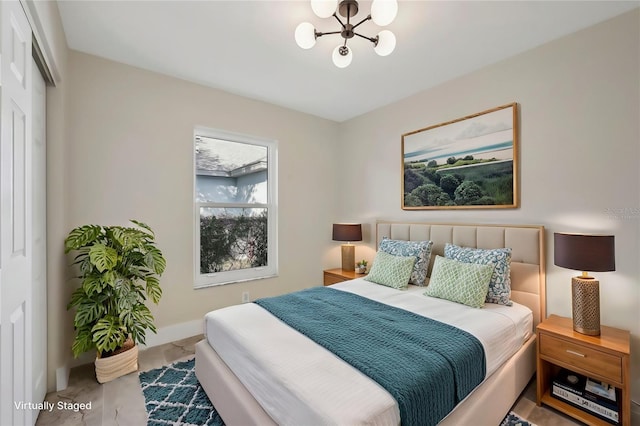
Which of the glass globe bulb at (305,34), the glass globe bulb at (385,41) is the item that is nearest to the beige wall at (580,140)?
the glass globe bulb at (385,41)

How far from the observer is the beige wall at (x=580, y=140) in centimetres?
191

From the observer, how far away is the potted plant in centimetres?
205

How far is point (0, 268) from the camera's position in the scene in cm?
101

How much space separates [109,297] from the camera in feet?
7.08

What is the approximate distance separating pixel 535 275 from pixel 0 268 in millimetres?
3087

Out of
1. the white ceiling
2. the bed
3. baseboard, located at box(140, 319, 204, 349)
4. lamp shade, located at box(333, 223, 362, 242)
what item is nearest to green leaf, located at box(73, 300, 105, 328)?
baseboard, located at box(140, 319, 204, 349)

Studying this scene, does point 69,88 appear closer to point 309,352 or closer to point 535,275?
point 309,352

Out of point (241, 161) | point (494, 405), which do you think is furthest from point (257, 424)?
point (241, 161)

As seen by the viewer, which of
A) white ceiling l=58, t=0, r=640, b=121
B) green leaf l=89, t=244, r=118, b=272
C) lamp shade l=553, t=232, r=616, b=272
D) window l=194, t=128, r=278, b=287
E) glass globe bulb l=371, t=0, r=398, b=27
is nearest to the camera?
A: glass globe bulb l=371, t=0, r=398, b=27

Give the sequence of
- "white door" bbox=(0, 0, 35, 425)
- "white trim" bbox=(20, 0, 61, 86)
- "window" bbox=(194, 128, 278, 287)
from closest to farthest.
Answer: "white door" bbox=(0, 0, 35, 425) → "white trim" bbox=(20, 0, 61, 86) → "window" bbox=(194, 128, 278, 287)

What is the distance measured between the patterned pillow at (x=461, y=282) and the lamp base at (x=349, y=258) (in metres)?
1.36

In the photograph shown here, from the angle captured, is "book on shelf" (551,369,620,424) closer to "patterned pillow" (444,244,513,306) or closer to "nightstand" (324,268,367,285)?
"patterned pillow" (444,244,513,306)

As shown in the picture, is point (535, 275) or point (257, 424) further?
point (535, 275)

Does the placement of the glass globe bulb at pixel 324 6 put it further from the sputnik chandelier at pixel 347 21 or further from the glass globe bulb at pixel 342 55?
the glass globe bulb at pixel 342 55
